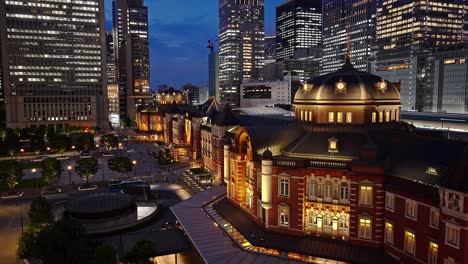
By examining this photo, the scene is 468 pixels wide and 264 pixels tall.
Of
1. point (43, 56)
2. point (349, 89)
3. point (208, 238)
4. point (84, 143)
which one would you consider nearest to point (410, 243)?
point (349, 89)

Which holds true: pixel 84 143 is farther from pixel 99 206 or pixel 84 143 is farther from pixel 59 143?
pixel 99 206

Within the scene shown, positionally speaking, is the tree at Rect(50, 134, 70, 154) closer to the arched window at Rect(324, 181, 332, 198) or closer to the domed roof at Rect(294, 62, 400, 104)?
the domed roof at Rect(294, 62, 400, 104)

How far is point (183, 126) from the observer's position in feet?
446

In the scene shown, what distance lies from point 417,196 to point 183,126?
103 metres

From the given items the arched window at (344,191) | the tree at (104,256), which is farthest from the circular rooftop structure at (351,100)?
the tree at (104,256)

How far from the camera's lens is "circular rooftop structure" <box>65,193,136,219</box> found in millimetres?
59469

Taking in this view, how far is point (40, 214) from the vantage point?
172 ft

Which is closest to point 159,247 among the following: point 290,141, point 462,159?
point 290,141

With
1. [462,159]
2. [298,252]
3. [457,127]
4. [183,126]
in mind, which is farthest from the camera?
[183,126]

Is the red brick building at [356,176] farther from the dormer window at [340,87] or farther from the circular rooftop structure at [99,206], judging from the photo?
the circular rooftop structure at [99,206]

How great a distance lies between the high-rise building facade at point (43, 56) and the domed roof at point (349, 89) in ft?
554

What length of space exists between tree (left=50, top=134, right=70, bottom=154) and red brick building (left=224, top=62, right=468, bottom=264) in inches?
3412

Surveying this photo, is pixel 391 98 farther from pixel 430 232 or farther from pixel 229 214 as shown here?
pixel 229 214

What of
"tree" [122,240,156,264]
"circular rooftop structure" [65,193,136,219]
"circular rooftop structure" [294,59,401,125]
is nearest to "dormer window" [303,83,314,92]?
"circular rooftop structure" [294,59,401,125]
